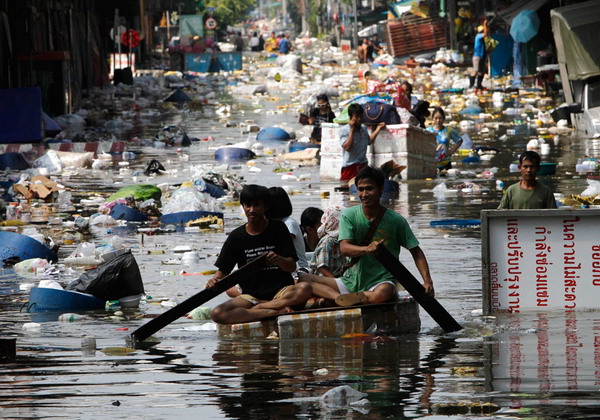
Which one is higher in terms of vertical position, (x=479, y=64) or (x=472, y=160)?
(x=479, y=64)

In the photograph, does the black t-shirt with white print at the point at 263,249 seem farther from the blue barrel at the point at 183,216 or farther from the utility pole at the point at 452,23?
the utility pole at the point at 452,23

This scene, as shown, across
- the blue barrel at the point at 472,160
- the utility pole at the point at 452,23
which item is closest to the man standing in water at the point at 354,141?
the blue barrel at the point at 472,160

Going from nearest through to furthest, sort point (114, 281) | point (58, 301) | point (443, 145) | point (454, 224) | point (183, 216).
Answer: point (58, 301)
point (114, 281)
point (454, 224)
point (183, 216)
point (443, 145)

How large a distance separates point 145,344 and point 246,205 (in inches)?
43.3

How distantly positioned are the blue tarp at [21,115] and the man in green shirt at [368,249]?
14.6 metres

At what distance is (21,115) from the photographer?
2170 cm

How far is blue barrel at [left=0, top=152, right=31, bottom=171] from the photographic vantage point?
1945 cm

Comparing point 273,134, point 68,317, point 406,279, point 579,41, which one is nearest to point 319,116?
point 273,134

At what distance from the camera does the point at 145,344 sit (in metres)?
7.75

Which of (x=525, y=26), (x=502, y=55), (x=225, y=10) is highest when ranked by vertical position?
(x=225, y=10)

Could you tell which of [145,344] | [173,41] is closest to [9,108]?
[145,344]

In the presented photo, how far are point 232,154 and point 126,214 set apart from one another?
7120mm

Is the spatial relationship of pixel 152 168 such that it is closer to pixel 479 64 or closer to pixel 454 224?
pixel 454 224

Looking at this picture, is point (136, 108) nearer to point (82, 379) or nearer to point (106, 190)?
point (106, 190)
